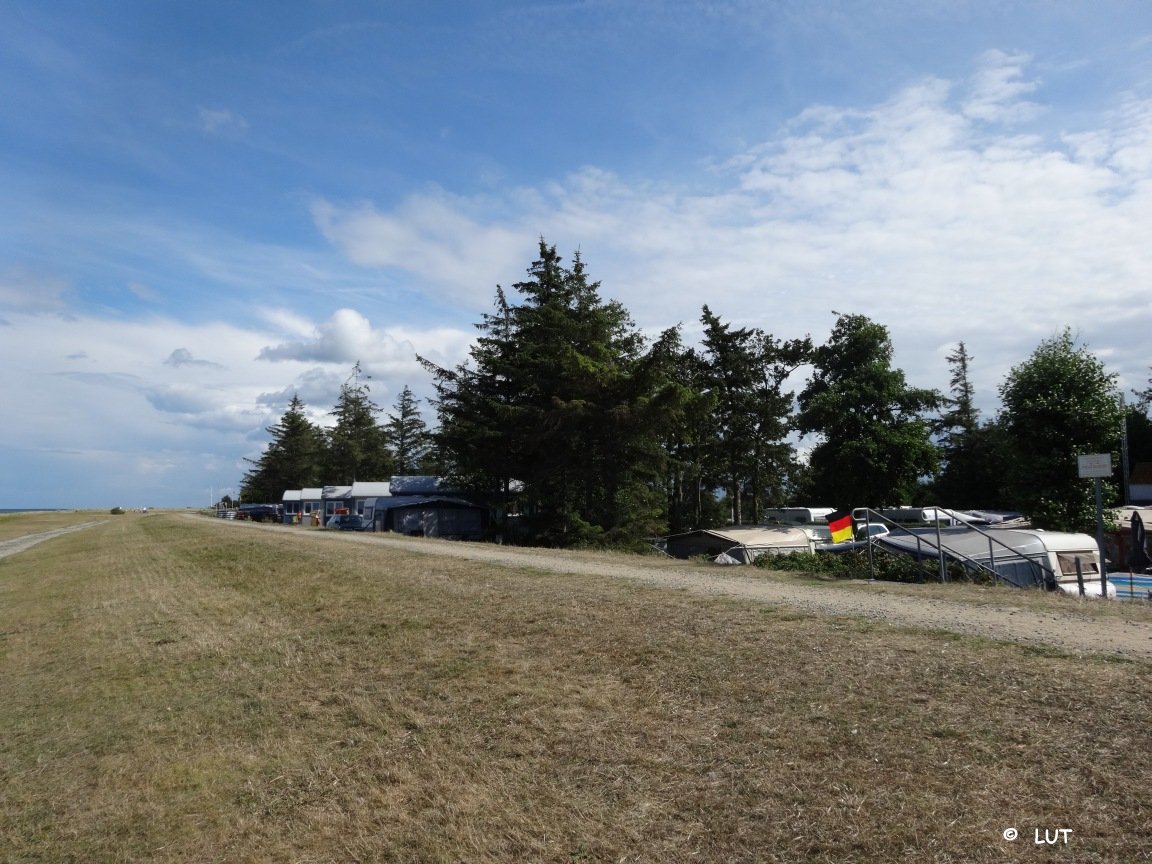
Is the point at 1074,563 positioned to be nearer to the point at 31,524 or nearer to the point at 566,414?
the point at 566,414

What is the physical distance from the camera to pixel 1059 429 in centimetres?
2261

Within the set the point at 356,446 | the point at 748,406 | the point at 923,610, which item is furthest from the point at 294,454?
→ the point at 923,610

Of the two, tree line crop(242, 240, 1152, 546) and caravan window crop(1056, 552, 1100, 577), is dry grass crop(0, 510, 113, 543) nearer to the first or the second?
tree line crop(242, 240, 1152, 546)

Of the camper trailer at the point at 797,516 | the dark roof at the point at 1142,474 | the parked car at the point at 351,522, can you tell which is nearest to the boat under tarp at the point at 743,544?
the camper trailer at the point at 797,516

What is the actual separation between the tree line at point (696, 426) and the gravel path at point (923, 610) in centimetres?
1348

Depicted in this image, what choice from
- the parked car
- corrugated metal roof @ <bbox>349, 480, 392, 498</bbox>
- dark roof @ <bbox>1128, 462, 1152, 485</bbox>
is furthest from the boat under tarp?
dark roof @ <bbox>1128, 462, 1152, 485</bbox>

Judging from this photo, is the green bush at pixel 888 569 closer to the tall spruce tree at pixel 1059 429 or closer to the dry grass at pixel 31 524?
the tall spruce tree at pixel 1059 429

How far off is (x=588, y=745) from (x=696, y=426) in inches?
1059

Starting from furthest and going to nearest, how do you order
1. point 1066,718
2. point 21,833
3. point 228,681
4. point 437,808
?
point 228,681 < point 21,833 < point 437,808 < point 1066,718

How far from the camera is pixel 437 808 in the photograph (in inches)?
A: 222

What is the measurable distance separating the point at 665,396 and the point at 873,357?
1923cm

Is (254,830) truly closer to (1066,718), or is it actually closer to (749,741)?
(749,741)

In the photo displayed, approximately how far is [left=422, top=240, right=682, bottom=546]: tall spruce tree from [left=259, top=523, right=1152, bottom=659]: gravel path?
14362 mm

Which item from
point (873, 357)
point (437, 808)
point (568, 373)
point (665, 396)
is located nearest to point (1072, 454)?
point (665, 396)
